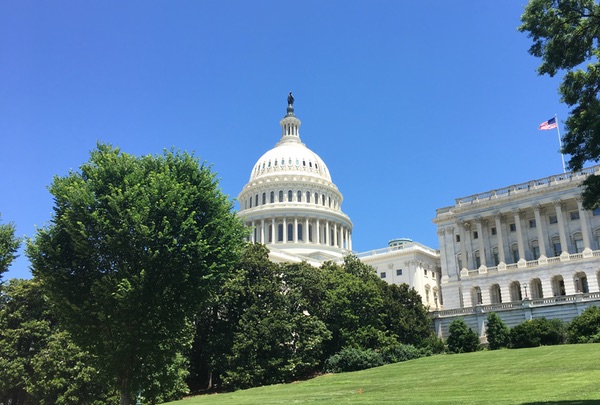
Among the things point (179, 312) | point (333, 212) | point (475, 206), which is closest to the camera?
point (179, 312)

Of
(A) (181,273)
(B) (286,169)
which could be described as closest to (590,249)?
(A) (181,273)

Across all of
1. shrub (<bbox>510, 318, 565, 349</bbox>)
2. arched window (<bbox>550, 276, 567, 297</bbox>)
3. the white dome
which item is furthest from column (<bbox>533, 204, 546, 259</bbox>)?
the white dome

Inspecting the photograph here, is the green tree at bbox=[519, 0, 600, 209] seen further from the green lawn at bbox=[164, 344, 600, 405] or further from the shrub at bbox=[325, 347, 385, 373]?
the shrub at bbox=[325, 347, 385, 373]

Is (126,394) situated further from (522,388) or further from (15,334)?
(15,334)

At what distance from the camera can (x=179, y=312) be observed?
3102 centimetres

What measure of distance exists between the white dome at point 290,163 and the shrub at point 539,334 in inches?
3250

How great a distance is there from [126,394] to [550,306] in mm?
42801

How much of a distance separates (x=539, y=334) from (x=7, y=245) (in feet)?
146

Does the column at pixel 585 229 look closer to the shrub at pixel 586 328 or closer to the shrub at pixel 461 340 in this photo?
the shrub at pixel 586 328

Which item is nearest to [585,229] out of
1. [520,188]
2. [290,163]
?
[520,188]

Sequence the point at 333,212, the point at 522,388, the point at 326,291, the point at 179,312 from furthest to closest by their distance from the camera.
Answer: the point at 333,212 < the point at 326,291 < the point at 179,312 < the point at 522,388

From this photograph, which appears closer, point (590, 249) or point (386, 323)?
point (386, 323)

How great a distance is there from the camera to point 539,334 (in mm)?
47094

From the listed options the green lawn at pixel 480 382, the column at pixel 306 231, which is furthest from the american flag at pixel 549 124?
the column at pixel 306 231
